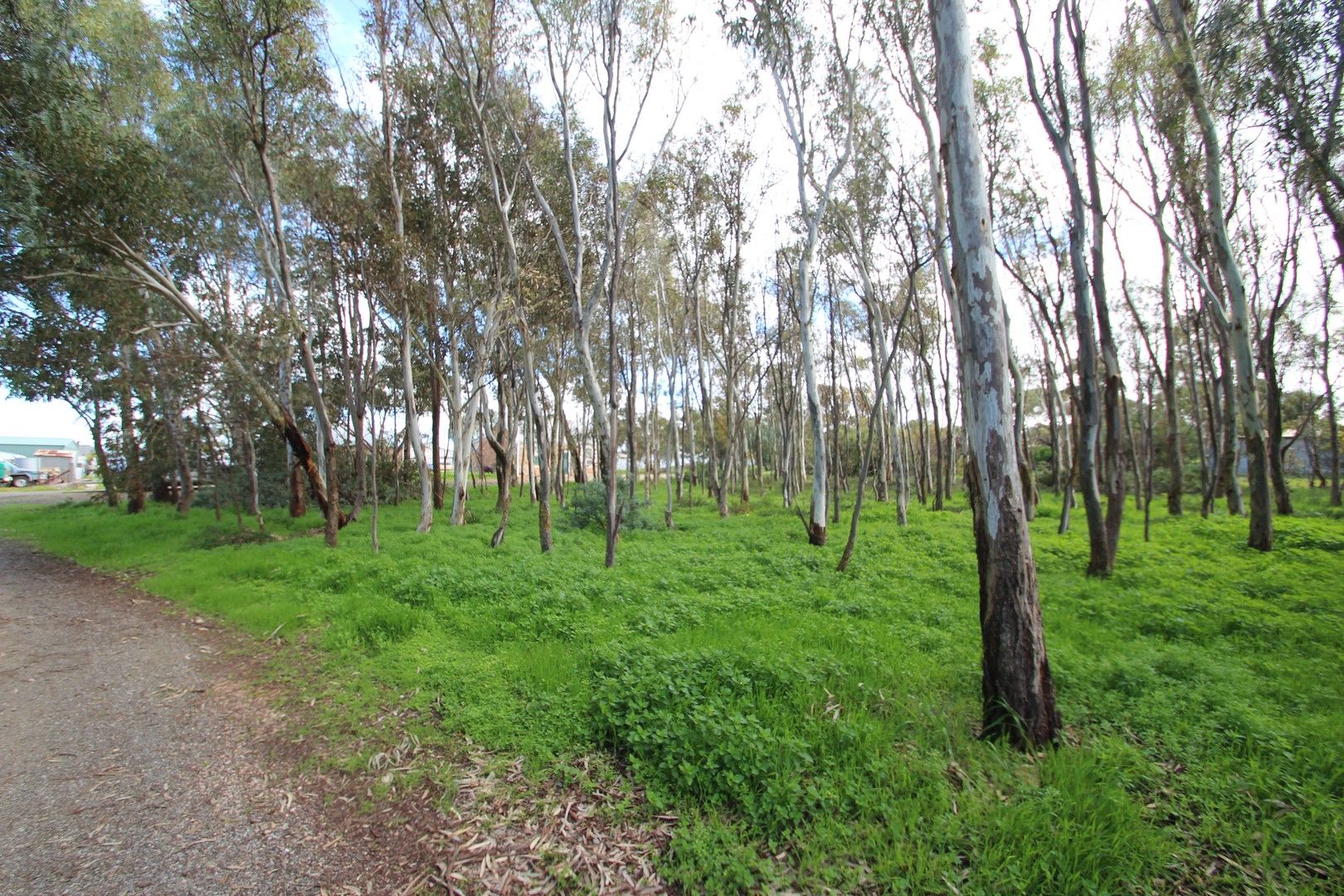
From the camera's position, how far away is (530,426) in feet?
59.6

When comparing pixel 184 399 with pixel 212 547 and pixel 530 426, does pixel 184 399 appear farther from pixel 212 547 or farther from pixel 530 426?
pixel 530 426

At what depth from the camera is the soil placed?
2496 mm

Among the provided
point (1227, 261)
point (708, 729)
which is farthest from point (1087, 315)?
point (708, 729)

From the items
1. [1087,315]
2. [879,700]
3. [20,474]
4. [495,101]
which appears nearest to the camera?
[879,700]

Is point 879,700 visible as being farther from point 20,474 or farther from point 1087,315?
point 20,474

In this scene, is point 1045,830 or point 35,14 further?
point 35,14

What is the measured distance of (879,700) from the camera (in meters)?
3.74

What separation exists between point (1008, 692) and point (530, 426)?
53.6ft

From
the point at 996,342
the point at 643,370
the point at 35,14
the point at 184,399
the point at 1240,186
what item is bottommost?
the point at 996,342

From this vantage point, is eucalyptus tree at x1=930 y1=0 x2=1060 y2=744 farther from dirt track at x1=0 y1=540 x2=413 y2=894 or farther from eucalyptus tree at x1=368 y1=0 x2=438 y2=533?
eucalyptus tree at x1=368 y1=0 x2=438 y2=533

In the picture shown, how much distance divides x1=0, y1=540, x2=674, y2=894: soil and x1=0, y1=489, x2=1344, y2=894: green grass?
30cm

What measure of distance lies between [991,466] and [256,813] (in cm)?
455

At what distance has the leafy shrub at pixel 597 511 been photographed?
13680mm

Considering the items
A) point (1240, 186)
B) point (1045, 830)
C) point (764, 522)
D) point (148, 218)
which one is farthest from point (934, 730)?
point (1240, 186)
